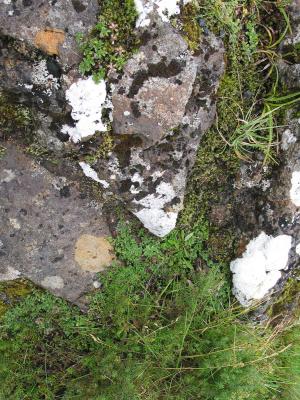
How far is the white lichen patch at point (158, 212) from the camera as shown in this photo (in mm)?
3412

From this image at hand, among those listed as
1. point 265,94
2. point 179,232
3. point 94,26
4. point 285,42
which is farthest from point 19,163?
point 285,42

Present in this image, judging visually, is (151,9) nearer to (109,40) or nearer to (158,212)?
(109,40)

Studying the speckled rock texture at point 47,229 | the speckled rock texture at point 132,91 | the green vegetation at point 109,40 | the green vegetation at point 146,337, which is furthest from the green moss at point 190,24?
the green vegetation at point 146,337

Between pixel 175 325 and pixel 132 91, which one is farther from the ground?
pixel 132 91

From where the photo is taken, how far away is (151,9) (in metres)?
2.86

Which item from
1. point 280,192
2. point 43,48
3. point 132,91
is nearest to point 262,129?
point 280,192

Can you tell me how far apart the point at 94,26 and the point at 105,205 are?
152 centimetres

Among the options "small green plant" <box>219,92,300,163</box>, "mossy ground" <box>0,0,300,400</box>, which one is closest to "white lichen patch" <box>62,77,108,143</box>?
"mossy ground" <box>0,0,300,400</box>

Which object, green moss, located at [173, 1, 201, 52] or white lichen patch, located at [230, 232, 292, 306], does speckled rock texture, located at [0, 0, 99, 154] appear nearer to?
green moss, located at [173, 1, 201, 52]

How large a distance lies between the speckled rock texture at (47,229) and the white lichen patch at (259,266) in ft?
3.98

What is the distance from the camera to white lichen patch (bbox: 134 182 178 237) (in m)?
3.41

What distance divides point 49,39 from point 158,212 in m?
1.58

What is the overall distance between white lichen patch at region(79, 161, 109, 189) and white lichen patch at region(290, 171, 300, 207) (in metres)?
1.53

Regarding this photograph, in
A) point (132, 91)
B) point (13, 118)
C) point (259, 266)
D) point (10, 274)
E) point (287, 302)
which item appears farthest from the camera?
point (287, 302)
